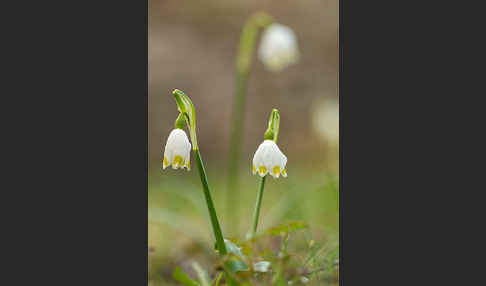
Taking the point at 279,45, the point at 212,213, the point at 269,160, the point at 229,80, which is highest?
the point at 229,80

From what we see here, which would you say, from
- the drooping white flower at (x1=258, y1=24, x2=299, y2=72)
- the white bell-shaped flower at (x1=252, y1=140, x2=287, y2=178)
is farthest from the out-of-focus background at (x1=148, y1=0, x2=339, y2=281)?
the white bell-shaped flower at (x1=252, y1=140, x2=287, y2=178)

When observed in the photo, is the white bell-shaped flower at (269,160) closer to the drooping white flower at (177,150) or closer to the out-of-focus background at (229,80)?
the drooping white flower at (177,150)

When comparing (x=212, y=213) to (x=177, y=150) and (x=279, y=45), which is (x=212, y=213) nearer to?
(x=177, y=150)

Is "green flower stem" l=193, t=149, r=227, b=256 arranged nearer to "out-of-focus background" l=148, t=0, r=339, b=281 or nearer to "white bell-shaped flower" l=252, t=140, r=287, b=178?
"white bell-shaped flower" l=252, t=140, r=287, b=178

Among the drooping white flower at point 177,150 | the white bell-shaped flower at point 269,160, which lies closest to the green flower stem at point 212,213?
the drooping white flower at point 177,150

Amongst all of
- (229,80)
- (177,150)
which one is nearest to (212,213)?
(177,150)

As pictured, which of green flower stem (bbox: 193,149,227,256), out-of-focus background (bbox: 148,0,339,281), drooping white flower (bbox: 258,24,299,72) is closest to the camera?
green flower stem (bbox: 193,149,227,256)

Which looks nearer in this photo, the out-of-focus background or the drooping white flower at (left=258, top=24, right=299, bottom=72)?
the drooping white flower at (left=258, top=24, right=299, bottom=72)

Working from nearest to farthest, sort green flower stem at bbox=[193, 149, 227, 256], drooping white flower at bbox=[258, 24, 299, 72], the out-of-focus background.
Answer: green flower stem at bbox=[193, 149, 227, 256] → drooping white flower at bbox=[258, 24, 299, 72] → the out-of-focus background

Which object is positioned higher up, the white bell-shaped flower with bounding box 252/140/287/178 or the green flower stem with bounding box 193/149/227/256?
the white bell-shaped flower with bounding box 252/140/287/178

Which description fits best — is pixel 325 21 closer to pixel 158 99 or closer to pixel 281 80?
pixel 281 80

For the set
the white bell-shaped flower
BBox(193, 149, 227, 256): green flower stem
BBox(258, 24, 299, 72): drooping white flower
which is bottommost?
BBox(193, 149, 227, 256): green flower stem

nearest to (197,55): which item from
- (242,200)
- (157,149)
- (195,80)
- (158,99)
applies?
(195,80)
